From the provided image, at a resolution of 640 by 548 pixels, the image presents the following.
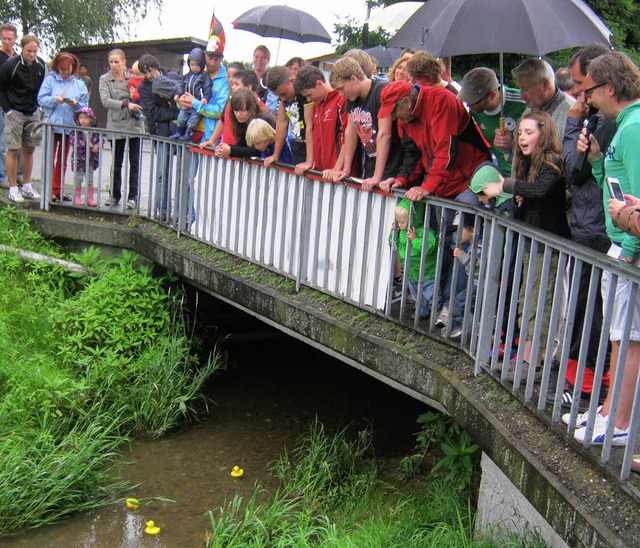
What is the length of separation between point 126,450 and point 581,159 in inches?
176

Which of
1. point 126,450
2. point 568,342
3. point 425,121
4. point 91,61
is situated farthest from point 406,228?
point 91,61

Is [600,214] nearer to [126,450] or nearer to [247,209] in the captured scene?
[247,209]

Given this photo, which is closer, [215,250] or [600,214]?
[600,214]

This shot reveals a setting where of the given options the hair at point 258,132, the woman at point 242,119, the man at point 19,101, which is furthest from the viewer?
the man at point 19,101

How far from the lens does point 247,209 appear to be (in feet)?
23.4

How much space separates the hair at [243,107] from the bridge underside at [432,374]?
3.64 ft

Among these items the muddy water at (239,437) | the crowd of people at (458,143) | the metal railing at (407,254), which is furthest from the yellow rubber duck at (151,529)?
the crowd of people at (458,143)

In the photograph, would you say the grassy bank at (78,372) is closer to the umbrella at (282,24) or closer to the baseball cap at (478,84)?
the baseball cap at (478,84)

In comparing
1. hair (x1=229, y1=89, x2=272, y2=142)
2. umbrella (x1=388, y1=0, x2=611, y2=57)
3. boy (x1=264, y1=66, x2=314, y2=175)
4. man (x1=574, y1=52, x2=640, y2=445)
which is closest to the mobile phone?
man (x1=574, y1=52, x2=640, y2=445)

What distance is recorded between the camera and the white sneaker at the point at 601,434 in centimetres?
376

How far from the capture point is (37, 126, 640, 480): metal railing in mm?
3914

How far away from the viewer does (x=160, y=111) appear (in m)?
8.89

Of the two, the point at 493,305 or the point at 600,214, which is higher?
the point at 600,214

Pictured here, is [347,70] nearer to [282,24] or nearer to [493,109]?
[493,109]
